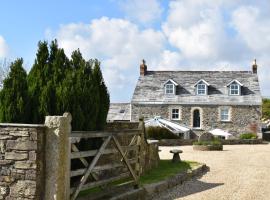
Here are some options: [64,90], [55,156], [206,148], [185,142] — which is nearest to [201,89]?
[185,142]

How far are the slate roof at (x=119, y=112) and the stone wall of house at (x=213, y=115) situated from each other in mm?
6605

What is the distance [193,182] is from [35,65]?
656 cm

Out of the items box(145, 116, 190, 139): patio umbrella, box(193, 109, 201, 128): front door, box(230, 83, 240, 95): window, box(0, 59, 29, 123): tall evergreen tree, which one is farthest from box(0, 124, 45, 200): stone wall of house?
box(230, 83, 240, 95): window

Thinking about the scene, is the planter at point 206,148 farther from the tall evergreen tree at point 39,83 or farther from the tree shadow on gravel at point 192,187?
the tall evergreen tree at point 39,83

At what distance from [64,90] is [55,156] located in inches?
90.4

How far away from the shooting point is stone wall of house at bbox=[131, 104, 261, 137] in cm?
4331

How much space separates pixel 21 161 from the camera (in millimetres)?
7270

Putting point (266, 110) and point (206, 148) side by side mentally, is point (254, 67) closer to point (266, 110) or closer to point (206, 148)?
point (206, 148)

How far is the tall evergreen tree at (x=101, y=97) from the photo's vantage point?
10203 millimetres

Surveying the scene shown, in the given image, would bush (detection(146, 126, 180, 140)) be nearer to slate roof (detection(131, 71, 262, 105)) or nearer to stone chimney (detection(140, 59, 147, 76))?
slate roof (detection(131, 71, 262, 105))

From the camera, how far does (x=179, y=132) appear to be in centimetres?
4162

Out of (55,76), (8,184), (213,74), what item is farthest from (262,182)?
(213,74)

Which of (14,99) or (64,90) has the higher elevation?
(64,90)

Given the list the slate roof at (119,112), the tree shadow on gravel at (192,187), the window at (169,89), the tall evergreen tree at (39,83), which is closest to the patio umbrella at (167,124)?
the window at (169,89)
